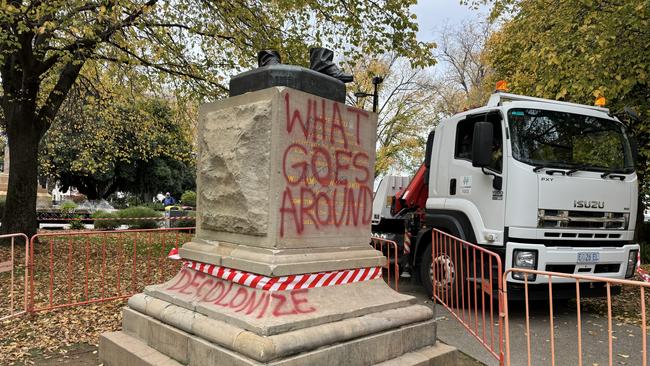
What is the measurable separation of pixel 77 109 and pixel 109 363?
38.4 feet

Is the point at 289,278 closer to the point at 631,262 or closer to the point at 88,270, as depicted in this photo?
the point at 631,262

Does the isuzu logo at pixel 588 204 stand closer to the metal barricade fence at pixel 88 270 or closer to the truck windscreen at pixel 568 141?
the truck windscreen at pixel 568 141

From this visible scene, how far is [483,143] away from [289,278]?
3.49 m

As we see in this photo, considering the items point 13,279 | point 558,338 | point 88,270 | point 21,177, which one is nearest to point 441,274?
point 558,338

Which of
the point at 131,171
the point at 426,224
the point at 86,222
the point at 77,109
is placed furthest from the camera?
the point at 131,171

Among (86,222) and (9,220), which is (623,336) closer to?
(9,220)

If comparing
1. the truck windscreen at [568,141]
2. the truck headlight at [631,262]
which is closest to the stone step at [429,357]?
the truck windscreen at [568,141]

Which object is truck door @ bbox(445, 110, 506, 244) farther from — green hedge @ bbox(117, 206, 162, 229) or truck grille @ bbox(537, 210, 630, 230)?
green hedge @ bbox(117, 206, 162, 229)

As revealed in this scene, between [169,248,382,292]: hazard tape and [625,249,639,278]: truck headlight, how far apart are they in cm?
410

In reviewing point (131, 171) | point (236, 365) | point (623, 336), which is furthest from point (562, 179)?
point (131, 171)

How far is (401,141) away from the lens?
95.3 feet

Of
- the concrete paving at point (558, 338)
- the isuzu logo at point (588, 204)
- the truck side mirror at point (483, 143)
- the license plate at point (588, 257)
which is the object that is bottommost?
the concrete paving at point (558, 338)

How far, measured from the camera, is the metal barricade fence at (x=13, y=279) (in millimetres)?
5859

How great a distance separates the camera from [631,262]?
21.0 ft
